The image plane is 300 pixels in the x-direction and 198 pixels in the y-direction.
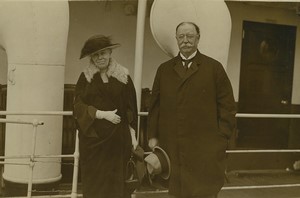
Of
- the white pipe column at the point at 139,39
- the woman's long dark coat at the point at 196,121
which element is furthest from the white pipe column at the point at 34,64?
the woman's long dark coat at the point at 196,121

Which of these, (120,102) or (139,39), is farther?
(139,39)

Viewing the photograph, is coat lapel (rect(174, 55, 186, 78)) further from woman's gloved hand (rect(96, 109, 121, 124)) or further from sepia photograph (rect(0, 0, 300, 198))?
woman's gloved hand (rect(96, 109, 121, 124))

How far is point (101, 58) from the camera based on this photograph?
8.73 feet

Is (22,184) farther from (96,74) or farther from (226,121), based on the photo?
(226,121)

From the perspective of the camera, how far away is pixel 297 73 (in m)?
6.13

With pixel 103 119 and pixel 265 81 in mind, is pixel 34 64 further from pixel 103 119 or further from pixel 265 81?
pixel 265 81

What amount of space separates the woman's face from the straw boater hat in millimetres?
597

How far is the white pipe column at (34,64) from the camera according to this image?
332 centimetres

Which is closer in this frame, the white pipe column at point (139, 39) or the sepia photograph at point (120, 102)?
the sepia photograph at point (120, 102)

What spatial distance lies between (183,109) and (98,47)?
62 centimetres

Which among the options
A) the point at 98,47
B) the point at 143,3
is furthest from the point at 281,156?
the point at 98,47

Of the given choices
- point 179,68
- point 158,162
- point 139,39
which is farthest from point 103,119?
point 139,39

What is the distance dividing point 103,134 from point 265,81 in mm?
3843

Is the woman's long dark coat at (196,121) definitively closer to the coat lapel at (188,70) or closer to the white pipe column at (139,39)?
the coat lapel at (188,70)
